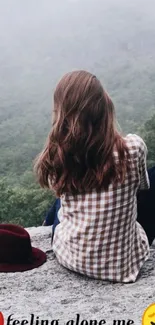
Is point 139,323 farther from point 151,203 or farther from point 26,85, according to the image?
point 26,85

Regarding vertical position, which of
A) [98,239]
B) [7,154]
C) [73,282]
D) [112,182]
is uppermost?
[112,182]

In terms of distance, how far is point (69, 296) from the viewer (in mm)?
1621

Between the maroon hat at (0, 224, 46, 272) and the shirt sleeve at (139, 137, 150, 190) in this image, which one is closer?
the shirt sleeve at (139, 137, 150, 190)

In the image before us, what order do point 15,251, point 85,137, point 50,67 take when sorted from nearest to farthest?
point 85,137 → point 15,251 → point 50,67

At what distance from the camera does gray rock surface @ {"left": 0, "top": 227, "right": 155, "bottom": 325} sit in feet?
4.88

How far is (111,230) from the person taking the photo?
1664 mm

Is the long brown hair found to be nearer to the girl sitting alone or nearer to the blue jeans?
the girl sitting alone

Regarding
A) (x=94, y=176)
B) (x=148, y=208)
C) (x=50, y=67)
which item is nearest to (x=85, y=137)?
(x=94, y=176)

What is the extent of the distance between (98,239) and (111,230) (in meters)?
0.05

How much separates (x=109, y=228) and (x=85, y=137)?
1.05 ft

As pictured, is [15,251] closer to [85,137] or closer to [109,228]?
[109,228]

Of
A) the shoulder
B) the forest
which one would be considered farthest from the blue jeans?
the forest

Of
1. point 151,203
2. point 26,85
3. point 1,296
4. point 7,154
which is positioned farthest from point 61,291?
point 26,85

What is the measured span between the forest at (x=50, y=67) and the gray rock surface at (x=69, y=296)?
3.65 metres
